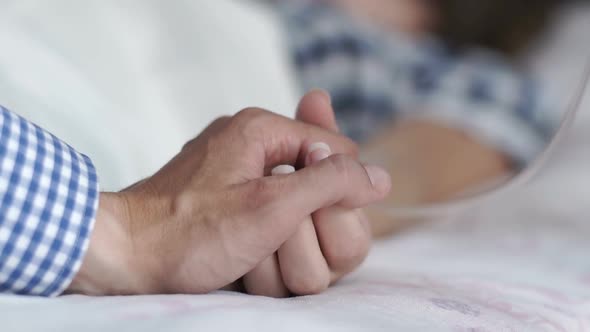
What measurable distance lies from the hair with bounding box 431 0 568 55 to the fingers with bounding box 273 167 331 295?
1.11m

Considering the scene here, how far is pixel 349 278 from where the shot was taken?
0.52 metres

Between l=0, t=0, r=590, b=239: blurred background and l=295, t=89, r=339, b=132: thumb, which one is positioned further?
l=0, t=0, r=590, b=239: blurred background

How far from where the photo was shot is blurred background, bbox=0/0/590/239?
65cm

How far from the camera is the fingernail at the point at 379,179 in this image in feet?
1.46

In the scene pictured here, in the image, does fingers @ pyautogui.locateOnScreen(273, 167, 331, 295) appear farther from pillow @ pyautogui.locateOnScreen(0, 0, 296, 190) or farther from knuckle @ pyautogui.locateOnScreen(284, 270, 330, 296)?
pillow @ pyautogui.locateOnScreen(0, 0, 296, 190)

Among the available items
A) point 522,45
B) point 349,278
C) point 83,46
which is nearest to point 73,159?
point 349,278

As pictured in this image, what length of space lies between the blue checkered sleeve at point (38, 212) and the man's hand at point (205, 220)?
13 millimetres

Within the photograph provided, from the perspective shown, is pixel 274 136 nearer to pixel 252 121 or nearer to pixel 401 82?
pixel 252 121

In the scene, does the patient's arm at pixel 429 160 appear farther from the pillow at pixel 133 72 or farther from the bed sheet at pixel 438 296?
the pillow at pixel 133 72

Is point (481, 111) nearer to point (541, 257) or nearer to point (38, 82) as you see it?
point (541, 257)

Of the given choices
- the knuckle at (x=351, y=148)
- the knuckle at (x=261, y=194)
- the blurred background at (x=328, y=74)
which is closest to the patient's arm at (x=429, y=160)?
the blurred background at (x=328, y=74)

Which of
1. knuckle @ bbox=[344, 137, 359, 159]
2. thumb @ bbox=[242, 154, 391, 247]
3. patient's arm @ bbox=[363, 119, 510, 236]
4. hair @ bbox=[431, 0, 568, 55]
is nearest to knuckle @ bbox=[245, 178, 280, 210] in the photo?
thumb @ bbox=[242, 154, 391, 247]

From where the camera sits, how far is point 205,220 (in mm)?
399

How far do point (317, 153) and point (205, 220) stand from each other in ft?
0.28
